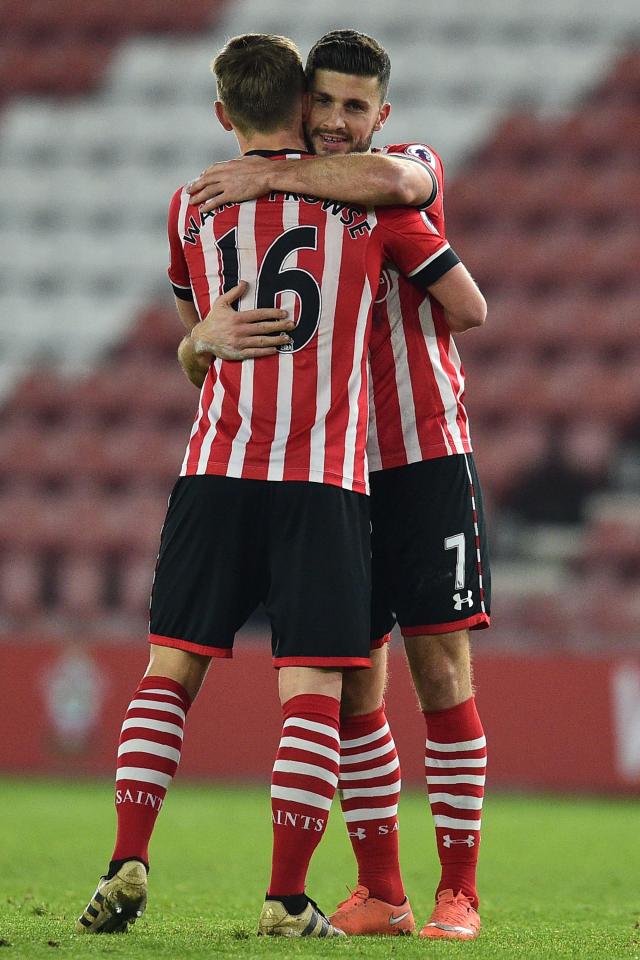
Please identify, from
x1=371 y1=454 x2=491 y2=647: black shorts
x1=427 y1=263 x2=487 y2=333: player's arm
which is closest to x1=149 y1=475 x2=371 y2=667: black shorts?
x1=371 y1=454 x2=491 y2=647: black shorts

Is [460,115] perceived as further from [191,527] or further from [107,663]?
[191,527]

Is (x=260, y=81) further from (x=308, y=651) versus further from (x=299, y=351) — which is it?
(x=308, y=651)

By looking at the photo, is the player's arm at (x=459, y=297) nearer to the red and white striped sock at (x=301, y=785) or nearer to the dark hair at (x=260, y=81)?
the dark hair at (x=260, y=81)

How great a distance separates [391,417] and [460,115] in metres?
9.10

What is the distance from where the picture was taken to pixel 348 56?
238 centimetres

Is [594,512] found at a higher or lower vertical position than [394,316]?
higher

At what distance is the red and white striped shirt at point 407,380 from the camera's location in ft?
8.18

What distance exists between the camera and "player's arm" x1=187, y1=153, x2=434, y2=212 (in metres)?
2.29

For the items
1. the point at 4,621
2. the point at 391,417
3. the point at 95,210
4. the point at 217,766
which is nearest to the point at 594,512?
the point at 217,766

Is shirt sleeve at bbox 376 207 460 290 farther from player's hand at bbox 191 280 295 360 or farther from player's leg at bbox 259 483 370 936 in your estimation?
player's leg at bbox 259 483 370 936

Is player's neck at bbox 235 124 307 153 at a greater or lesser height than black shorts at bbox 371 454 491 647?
greater

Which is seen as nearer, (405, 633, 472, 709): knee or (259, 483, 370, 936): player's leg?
(259, 483, 370, 936): player's leg

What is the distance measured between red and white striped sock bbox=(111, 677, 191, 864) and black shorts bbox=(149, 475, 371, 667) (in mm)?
91

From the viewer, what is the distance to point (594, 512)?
9.20 meters
